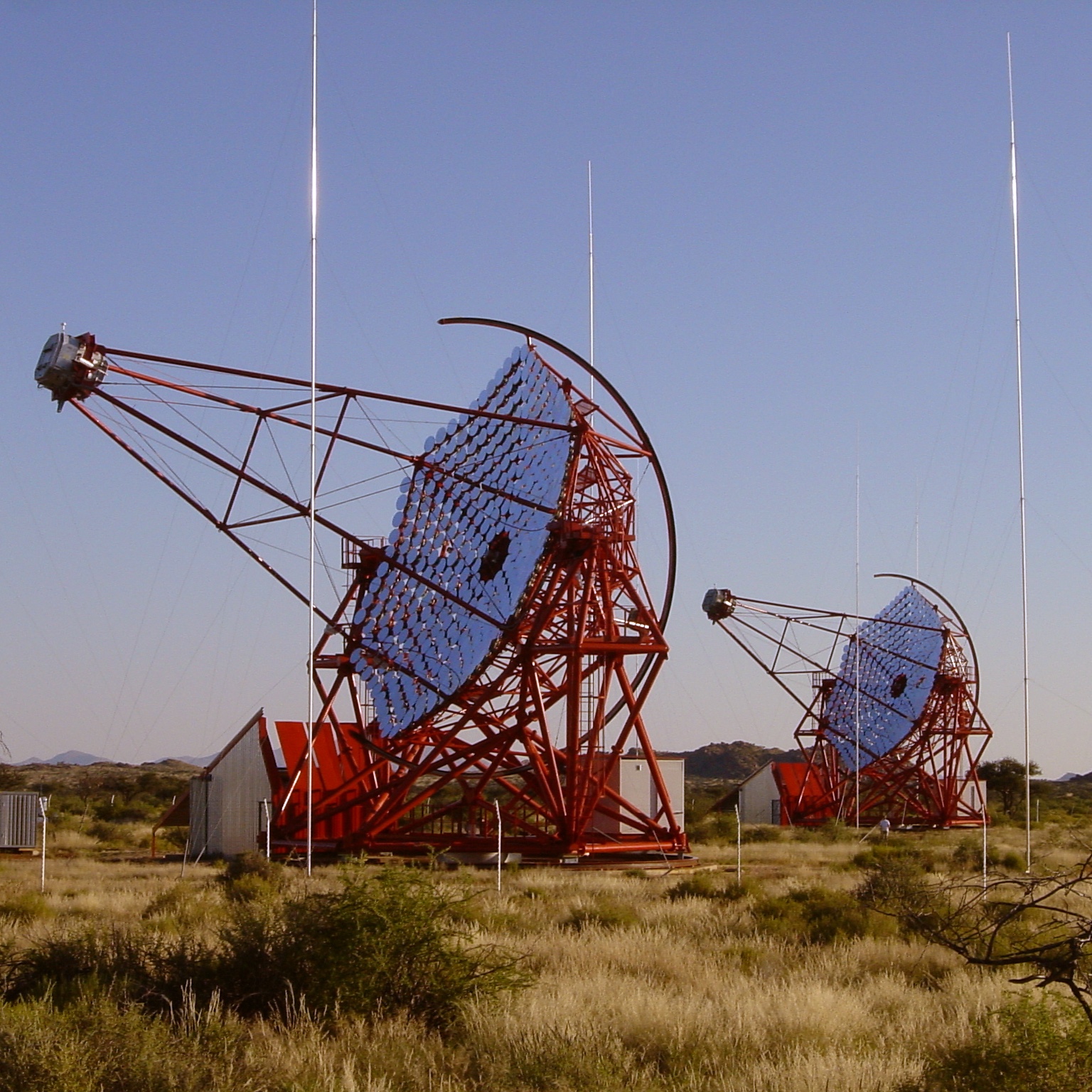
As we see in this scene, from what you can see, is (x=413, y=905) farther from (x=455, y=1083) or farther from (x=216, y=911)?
(x=216, y=911)

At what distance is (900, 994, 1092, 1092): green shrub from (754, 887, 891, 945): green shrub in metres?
8.34

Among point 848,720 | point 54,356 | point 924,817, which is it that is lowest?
point 924,817

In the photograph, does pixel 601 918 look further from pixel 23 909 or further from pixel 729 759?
pixel 729 759

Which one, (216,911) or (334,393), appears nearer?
(216,911)

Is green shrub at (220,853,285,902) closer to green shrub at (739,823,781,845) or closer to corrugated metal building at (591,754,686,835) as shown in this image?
corrugated metal building at (591,754,686,835)

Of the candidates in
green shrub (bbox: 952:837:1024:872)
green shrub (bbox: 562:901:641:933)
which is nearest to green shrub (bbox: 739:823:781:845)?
green shrub (bbox: 952:837:1024:872)

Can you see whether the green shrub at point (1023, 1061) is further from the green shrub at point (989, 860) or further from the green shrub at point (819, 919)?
the green shrub at point (989, 860)

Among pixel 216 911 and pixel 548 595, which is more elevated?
pixel 548 595

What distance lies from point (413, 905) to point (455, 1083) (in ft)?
11.6

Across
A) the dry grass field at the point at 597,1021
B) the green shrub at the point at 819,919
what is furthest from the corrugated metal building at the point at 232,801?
the green shrub at the point at 819,919

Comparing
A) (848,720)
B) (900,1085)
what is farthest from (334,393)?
(848,720)

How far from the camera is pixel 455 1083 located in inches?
429

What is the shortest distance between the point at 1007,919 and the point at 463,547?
2442 cm

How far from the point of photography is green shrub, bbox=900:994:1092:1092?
32.3 ft
